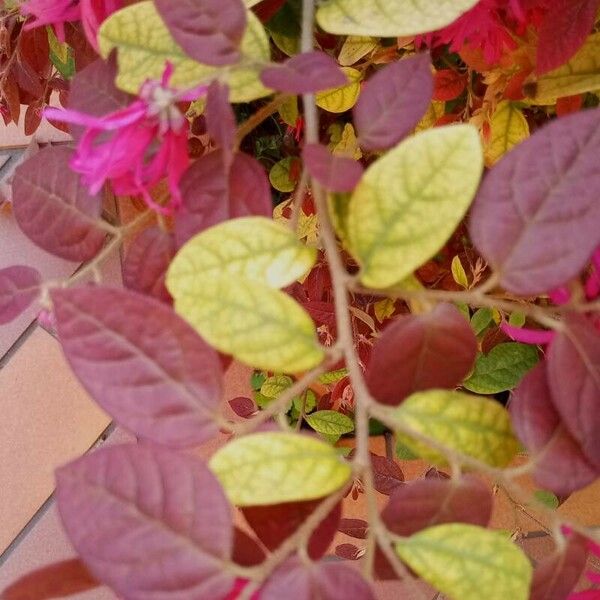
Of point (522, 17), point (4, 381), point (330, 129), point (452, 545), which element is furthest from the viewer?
point (4, 381)

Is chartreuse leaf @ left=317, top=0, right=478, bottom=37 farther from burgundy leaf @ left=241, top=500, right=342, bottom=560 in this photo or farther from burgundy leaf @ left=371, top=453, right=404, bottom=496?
burgundy leaf @ left=371, top=453, right=404, bottom=496

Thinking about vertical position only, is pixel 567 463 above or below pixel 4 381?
above

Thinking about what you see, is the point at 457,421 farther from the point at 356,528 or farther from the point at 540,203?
the point at 356,528

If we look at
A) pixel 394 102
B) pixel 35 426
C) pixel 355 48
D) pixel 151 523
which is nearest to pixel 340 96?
pixel 355 48

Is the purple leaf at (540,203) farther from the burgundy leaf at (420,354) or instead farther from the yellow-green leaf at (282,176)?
the yellow-green leaf at (282,176)

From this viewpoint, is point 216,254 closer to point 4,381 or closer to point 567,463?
point 567,463

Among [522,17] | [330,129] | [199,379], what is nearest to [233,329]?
[199,379]
